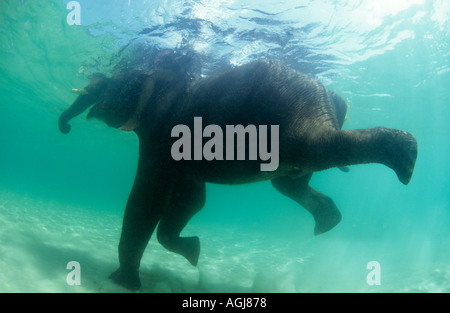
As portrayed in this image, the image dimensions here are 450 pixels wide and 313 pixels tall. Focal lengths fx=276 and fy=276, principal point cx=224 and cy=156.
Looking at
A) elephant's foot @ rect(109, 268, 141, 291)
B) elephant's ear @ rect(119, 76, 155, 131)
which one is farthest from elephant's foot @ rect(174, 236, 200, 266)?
elephant's ear @ rect(119, 76, 155, 131)

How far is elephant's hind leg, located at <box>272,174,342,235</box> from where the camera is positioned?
13.6ft

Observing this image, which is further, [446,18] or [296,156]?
[446,18]

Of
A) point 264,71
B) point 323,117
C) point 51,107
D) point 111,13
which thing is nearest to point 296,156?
point 323,117

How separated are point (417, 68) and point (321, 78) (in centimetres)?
519

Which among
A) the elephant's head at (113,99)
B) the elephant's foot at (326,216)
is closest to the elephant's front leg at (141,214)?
the elephant's head at (113,99)

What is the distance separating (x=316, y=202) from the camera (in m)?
4.20

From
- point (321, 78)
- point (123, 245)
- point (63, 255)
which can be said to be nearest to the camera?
point (123, 245)

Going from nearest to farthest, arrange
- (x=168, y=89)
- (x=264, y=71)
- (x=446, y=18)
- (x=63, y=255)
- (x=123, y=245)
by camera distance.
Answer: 1. (x=264, y=71)
2. (x=123, y=245)
3. (x=168, y=89)
4. (x=63, y=255)
5. (x=446, y=18)

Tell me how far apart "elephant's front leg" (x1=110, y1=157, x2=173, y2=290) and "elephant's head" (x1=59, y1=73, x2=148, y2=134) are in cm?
93

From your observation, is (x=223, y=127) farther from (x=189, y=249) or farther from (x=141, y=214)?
(x=189, y=249)

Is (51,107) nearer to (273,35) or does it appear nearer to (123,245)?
(273,35)

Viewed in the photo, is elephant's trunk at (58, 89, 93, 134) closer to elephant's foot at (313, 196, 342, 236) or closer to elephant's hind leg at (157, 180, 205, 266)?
elephant's hind leg at (157, 180, 205, 266)

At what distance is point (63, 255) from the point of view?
4.98m

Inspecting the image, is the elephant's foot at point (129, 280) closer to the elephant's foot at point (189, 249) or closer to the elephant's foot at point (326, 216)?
the elephant's foot at point (189, 249)
